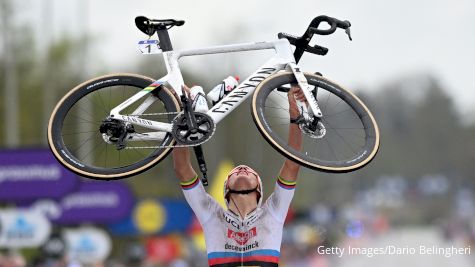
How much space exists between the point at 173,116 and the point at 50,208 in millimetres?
12200

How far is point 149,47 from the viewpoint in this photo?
26.2 feet

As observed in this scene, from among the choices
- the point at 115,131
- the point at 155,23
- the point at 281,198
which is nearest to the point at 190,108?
the point at 115,131

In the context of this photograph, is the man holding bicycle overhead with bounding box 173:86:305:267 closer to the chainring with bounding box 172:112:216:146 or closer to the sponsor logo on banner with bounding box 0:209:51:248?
the chainring with bounding box 172:112:216:146

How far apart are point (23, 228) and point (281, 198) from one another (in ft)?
35.5

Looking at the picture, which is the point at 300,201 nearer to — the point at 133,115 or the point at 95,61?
the point at 95,61

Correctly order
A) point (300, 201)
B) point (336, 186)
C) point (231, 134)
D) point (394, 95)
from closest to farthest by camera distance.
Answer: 1. point (231, 134)
2. point (300, 201)
3. point (336, 186)
4. point (394, 95)

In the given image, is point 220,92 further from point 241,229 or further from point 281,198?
point 241,229

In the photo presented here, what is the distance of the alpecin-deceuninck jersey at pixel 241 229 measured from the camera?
7.54 metres

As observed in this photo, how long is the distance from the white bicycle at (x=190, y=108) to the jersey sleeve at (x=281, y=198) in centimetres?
23

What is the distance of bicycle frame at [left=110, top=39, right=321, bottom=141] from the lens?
307 inches

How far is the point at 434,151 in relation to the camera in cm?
9925

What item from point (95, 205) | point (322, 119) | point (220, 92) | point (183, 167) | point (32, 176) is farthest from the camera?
point (95, 205)

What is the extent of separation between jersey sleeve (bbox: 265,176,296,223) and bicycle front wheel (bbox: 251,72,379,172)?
211 mm

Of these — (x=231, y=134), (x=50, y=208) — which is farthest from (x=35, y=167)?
(x=231, y=134)
